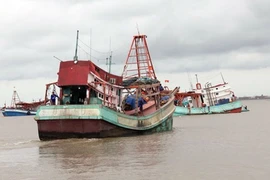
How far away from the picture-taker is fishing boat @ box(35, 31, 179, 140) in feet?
61.7

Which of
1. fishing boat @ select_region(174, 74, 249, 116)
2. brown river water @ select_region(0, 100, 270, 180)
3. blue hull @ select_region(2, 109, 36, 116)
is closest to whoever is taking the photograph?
brown river water @ select_region(0, 100, 270, 180)

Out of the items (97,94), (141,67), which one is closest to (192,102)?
(141,67)

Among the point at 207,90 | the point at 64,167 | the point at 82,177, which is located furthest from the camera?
the point at 207,90

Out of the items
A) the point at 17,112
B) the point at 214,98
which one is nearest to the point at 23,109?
the point at 17,112

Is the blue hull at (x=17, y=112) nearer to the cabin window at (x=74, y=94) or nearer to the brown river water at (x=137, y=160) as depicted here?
the cabin window at (x=74, y=94)

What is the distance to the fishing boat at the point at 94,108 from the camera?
61.7 ft

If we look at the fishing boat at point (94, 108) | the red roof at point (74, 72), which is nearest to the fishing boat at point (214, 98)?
the fishing boat at point (94, 108)

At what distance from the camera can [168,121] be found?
2514 centimetres

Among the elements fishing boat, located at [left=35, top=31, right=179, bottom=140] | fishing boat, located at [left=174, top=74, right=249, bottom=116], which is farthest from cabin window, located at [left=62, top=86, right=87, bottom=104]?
fishing boat, located at [left=174, top=74, right=249, bottom=116]

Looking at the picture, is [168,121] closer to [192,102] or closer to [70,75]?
[70,75]

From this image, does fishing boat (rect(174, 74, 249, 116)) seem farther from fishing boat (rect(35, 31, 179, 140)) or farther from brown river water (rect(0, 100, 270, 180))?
brown river water (rect(0, 100, 270, 180))

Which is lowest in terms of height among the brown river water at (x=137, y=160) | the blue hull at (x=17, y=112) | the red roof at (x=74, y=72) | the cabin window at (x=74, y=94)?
the brown river water at (x=137, y=160)

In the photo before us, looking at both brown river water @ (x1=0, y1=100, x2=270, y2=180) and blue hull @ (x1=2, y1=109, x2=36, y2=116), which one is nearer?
brown river water @ (x1=0, y1=100, x2=270, y2=180)

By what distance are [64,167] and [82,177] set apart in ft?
5.69
